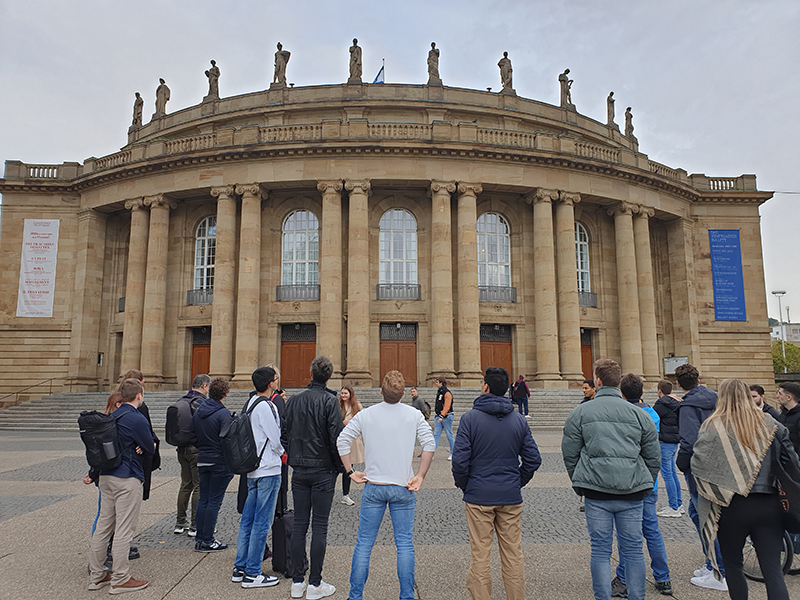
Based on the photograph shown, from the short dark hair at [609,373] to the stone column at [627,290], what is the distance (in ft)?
83.5

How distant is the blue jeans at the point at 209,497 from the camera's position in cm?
625

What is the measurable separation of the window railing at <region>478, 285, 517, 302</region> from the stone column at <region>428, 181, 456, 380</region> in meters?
2.42

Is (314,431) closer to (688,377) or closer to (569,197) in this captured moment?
(688,377)

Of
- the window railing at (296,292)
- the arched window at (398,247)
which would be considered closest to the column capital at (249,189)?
the window railing at (296,292)

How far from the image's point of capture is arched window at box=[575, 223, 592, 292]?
3033 centimetres

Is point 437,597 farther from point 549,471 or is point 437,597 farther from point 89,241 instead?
point 89,241

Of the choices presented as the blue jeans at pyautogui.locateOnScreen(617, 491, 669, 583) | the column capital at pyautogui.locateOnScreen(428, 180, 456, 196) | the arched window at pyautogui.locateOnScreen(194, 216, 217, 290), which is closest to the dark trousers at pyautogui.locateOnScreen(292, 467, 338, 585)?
the blue jeans at pyautogui.locateOnScreen(617, 491, 669, 583)

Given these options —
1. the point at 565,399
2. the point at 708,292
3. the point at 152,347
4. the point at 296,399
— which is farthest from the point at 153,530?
the point at 708,292

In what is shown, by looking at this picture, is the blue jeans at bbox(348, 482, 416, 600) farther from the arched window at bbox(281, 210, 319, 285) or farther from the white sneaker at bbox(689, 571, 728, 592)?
the arched window at bbox(281, 210, 319, 285)

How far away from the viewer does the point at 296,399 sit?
5.33 metres

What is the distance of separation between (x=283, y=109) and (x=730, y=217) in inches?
1055

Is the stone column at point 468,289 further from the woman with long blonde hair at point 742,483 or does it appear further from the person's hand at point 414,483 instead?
the woman with long blonde hair at point 742,483

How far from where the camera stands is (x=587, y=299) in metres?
29.8

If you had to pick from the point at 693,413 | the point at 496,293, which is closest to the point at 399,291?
the point at 496,293
